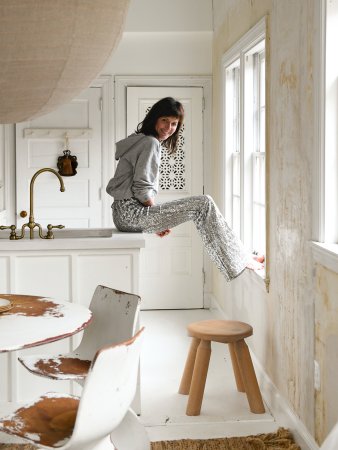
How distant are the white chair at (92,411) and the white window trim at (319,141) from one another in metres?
1.16

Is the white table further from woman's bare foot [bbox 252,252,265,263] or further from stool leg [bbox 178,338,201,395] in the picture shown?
woman's bare foot [bbox 252,252,265,263]

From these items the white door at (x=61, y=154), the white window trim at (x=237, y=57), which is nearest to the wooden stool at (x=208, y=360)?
the white window trim at (x=237, y=57)

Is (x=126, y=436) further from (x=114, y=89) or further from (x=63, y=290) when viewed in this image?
(x=114, y=89)

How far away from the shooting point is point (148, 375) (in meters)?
5.17

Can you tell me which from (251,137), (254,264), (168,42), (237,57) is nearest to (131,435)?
(254,264)

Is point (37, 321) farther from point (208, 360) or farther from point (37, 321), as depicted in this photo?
point (208, 360)

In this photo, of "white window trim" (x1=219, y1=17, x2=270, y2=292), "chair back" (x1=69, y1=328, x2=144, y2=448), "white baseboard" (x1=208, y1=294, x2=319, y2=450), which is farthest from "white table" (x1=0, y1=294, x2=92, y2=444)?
"white window trim" (x1=219, y1=17, x2=270, y2=292)

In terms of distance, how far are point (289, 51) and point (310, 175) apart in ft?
2.52

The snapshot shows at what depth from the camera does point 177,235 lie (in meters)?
7.26

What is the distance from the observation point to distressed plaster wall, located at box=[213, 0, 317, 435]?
3.66m

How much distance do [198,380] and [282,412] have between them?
0.52m

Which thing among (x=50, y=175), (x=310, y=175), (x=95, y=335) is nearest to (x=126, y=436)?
(x=95, y=335)

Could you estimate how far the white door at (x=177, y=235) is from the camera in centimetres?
714

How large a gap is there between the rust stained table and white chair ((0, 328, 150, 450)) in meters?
0.26
